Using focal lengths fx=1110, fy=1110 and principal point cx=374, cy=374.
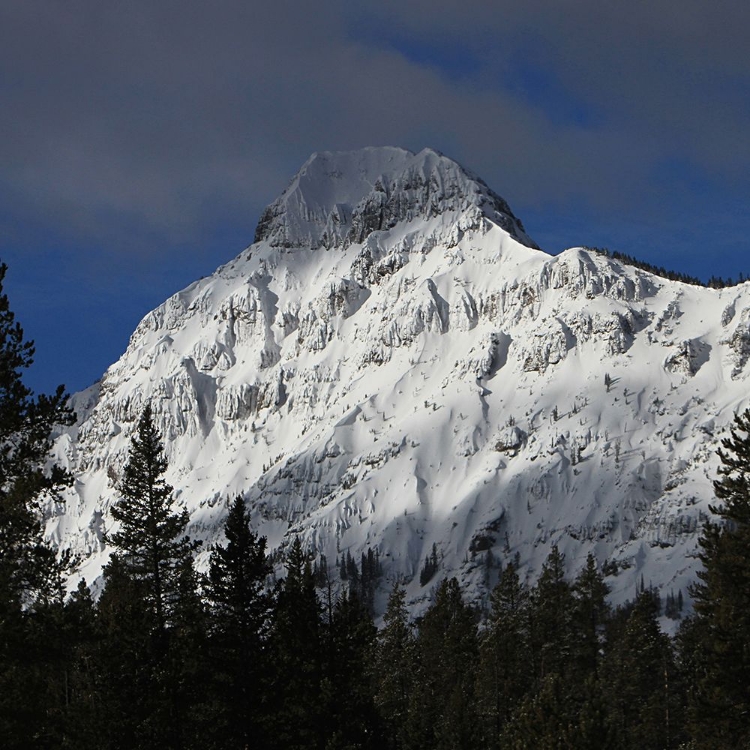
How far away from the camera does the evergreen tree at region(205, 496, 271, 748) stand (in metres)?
45.7

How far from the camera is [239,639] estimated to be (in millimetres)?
46906

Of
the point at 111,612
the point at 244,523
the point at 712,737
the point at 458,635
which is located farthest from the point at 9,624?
the point at 458,635

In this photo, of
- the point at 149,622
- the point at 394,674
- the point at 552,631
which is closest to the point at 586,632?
the point at 552,631

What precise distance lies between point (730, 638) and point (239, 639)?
20.4 m

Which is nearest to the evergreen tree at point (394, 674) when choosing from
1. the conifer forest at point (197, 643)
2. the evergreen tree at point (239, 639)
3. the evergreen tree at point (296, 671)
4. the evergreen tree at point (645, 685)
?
the conifer forest at point (197, 643)

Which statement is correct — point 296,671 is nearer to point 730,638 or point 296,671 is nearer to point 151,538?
point 151,538

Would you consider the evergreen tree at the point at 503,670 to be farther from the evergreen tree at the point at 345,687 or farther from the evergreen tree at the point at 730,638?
the evergreen tree at the point at 730,638

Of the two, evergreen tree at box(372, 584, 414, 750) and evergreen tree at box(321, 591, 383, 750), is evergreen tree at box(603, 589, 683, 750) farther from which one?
evergreen tree at box(321, 591, 383, 750)

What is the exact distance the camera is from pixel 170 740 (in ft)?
133

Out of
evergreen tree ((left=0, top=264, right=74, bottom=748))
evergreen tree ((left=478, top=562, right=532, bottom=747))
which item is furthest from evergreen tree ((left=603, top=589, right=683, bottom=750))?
evergreen tree ((left=0, top=264, right=74, bottom=748))

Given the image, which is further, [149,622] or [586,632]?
[586,632]

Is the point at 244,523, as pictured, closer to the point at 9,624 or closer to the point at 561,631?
the point at 9,624

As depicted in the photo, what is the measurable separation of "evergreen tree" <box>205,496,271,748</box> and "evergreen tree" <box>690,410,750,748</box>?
18542mm

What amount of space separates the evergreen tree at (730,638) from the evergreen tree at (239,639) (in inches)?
730
